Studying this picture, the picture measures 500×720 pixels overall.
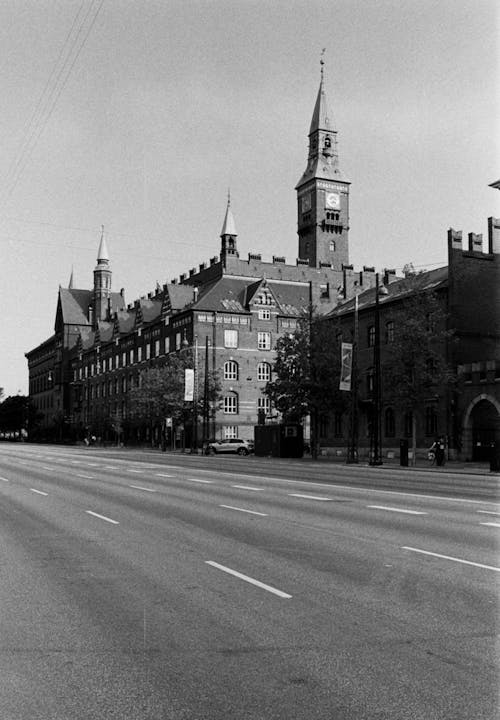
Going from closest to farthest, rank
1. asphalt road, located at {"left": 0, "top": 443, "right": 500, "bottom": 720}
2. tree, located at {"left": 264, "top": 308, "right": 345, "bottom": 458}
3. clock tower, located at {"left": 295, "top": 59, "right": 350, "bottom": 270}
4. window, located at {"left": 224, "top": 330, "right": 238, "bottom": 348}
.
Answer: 1. asphalt road, located at {"left": 0, "top": 443, "right": 500, "bottom": 720}
2. tree, located at {"left": 264, "top": 308, "right": 345, "bottom": 458}
3. window, located at {"left": 224, "top": 330, "right": 238, "bottom": 348}
4. clock tower, located at {"left": 295, "top": 59, "right": 350, "bottom": 270}

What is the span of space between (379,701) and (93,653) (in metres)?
2.42

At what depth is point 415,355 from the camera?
44469mm

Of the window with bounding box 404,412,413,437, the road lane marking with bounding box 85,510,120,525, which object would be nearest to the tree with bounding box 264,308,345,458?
the window with bounding box 404,412,413,437

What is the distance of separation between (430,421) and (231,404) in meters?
37.2

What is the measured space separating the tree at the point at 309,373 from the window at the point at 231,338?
3043 centimetres

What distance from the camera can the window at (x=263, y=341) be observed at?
9206 cm

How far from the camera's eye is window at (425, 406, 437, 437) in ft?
178

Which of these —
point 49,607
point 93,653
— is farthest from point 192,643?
point 49,607

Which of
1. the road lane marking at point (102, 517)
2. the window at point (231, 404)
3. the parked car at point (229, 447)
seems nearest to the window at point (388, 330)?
the parked car at point (229, 447)

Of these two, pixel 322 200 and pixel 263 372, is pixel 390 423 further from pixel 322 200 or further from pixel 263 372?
pixel 322 200

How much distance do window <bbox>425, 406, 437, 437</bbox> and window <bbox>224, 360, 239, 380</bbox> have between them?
3743 centimetres

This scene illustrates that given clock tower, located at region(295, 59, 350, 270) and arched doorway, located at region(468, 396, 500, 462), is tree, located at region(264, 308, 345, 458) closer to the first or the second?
arched doorway, located at region(468, 396, 500, 462)

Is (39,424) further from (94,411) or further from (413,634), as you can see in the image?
(413,634)

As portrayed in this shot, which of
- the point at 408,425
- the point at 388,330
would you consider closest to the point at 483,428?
the point at 408,425
